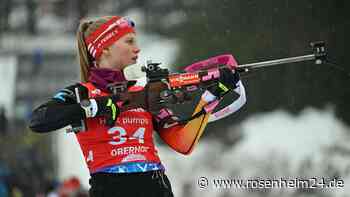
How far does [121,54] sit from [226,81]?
0.35 meters

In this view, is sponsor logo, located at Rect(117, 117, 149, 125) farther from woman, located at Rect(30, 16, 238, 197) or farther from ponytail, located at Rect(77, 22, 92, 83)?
ponytail, located at Rect(77, 22, 92, 83)

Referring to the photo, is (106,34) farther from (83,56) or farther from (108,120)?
(108,120)

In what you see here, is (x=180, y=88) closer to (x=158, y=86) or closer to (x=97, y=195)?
(x=158, y=86)

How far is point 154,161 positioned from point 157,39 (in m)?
2.09

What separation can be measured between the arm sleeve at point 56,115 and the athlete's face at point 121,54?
16 cm

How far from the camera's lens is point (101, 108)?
2291mm

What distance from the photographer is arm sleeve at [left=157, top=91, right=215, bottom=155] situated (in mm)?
2592

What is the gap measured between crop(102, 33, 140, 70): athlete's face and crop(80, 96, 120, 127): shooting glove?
0.15 metres

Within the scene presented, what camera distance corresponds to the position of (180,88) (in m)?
2.44

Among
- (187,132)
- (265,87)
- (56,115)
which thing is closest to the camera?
(56,115)

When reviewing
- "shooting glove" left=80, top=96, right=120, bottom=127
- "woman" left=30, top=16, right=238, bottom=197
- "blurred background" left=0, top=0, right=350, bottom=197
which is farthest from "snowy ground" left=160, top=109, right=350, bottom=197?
"shooting glove" left=80, top=96, right=120, bottom=127

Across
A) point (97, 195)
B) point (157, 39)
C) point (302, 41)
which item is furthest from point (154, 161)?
point (157, 39)

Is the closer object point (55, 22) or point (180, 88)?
point (180, 88)

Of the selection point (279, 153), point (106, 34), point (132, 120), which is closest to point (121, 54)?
point (106, 34)
